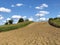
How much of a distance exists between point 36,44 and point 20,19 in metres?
80.9

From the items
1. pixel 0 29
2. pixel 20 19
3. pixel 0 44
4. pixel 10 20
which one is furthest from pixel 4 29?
pixel 10 20

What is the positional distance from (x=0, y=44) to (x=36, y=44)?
13.2 feet

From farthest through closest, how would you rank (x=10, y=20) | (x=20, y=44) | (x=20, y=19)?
(x=10, y=20)
(x=20, y=19)
(x=20, y=44)

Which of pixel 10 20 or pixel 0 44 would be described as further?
pixel 10 20

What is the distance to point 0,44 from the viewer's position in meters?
18.8

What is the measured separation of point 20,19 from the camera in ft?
322

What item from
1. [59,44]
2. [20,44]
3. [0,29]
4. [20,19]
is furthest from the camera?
[20,19]

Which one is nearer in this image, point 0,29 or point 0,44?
point 0,44

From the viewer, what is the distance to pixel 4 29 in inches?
1734

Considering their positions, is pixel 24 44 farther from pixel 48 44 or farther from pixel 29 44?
pixel 48 44

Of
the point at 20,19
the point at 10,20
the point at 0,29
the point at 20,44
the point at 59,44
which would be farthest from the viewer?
the point at 10,20

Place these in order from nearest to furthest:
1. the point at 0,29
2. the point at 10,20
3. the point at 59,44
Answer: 1. the point at 59,44
2. the point at 0,29
3. the point at 10,20

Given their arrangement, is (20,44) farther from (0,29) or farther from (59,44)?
(0,29)

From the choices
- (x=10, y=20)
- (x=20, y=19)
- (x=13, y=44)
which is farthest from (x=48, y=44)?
(x=10, y=20)
